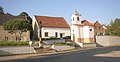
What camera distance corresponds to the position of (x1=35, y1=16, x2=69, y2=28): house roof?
7279 cm

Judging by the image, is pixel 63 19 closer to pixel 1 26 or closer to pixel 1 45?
pixel 1 26

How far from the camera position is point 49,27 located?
236 feet

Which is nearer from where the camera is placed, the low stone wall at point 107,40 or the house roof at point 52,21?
the house roof at point 52,21

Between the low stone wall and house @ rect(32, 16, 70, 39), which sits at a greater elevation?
house @ rect(32, 16, 70, 39)

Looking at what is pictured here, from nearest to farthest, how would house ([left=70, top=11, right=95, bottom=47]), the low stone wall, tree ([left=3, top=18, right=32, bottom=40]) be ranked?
tree ([left=3, top=18, right=32, bottom=40]) < house ([left=70, top=11, right=95, bottom=47]) < the low stone wall

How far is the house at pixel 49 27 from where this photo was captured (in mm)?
71494

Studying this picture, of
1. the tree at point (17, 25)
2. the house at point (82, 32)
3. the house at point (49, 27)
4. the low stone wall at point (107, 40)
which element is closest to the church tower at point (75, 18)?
the house at point (82, 32)

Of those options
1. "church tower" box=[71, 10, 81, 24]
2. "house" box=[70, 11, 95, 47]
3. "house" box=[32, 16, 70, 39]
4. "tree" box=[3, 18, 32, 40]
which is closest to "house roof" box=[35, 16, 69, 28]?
"house" box=[32, 16, 70, 39]

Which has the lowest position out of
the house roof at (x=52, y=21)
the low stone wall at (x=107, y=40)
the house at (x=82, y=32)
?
the low stone wall at (x=107, y=40)

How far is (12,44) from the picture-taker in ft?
140

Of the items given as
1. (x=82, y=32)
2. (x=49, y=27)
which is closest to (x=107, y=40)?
(x=82, y=32)

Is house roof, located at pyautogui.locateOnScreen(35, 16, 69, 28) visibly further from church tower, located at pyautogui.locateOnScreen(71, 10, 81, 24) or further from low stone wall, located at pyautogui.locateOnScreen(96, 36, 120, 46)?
low stone wall, located at pyautogui.locateOnScreen(96, 36, 120, 46)

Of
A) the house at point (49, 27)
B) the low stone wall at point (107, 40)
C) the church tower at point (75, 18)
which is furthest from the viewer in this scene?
the church tower at point (75, 18)

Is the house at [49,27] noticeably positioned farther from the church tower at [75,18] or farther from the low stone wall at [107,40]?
the low stone wall at [107,40]
